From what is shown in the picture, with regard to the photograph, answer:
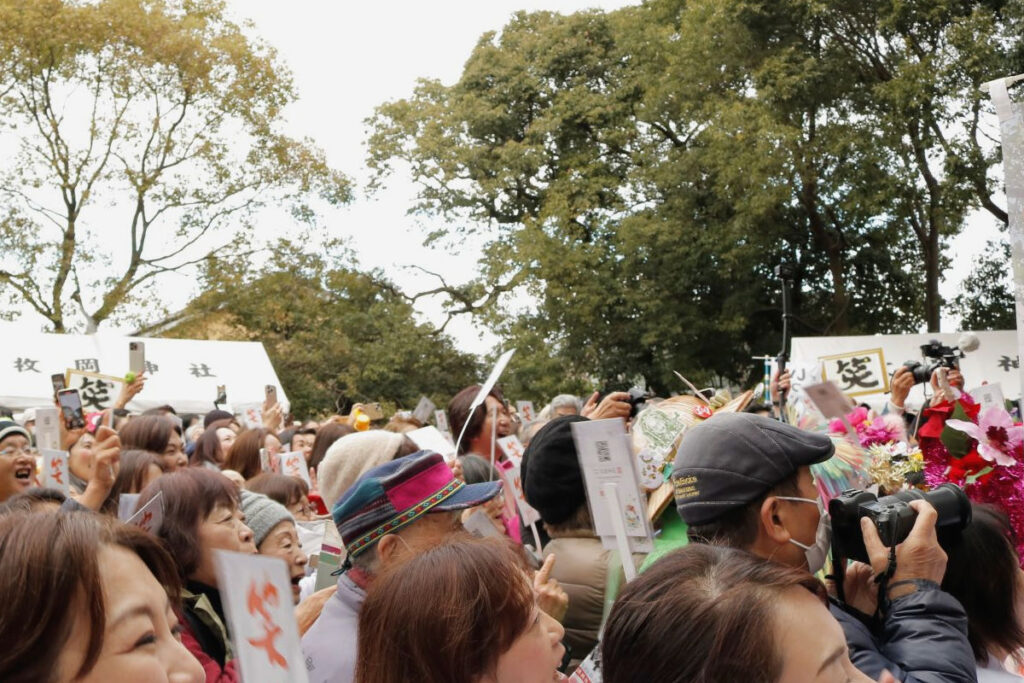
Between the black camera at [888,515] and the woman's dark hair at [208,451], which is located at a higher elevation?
the black camera at [888,515]

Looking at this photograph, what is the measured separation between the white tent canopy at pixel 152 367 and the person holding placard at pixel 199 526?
12.0 meters

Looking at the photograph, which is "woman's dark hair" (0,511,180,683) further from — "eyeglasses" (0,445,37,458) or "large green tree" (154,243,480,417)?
"large green tree" (154,243,480,417)

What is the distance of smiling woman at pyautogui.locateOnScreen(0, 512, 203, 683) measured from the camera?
163cm

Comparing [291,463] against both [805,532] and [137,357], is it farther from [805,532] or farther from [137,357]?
[805,532]

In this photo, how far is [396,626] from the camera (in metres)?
2.01

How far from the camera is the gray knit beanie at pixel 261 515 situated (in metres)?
3.93

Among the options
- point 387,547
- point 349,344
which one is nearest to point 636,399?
point 387,547

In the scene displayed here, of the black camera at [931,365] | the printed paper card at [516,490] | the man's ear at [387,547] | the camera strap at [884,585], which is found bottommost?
the black camera at [931,365]

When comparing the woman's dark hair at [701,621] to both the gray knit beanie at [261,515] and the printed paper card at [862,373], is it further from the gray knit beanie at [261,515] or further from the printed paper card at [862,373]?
the printed paper card at [862,373]

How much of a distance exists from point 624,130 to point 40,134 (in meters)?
12.2

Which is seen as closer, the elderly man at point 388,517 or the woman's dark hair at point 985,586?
the woman's dark hair at point 985,586

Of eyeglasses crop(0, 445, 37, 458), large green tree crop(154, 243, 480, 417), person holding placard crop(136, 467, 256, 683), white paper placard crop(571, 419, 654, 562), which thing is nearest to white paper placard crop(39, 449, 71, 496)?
eyeglasses crop(0, 445, 37, 458)

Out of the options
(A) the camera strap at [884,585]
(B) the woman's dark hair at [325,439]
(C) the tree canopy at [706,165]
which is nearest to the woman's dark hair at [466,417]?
(B) the woman's dark hair at [325,439]

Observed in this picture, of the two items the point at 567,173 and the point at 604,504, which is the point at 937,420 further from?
the point at 567,173
